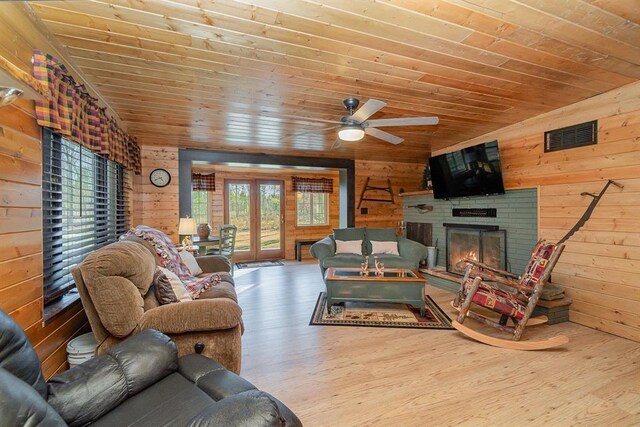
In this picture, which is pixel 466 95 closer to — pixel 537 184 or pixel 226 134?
pixel 537 184

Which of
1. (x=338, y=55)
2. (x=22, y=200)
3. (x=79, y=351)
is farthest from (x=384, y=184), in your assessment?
(x=22, y=200)

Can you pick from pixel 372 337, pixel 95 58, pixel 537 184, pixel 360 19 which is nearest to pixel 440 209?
pixel 537 184

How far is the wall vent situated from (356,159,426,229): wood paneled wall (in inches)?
119

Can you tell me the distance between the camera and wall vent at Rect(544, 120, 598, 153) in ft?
10.2

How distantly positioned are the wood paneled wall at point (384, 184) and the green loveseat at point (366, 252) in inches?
37.5

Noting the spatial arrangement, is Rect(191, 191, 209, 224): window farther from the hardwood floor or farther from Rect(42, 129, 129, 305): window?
the hardwood floor

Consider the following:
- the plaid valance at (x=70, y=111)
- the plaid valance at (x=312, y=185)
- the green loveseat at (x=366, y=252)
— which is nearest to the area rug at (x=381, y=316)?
the green loveseat at (x=366, y=252)

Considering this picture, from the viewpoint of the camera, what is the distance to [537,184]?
362 centimetres

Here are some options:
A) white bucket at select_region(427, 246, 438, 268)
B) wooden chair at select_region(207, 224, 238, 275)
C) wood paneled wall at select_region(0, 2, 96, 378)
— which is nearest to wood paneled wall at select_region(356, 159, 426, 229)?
white bucket at select_region(427, 246, 438, 268)

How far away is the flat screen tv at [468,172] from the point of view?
3.97m

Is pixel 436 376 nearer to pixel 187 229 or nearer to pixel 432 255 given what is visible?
pixel 432 255

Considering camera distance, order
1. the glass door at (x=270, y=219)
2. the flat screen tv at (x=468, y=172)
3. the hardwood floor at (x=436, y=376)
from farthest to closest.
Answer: the glass door at (x=270, y=219)
the flat screen tv at (x=468, y=172)
the hardwood floor at (x=436, y=376)

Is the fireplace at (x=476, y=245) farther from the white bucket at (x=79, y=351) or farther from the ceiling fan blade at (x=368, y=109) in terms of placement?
the white bucket at (x=79, y=351)

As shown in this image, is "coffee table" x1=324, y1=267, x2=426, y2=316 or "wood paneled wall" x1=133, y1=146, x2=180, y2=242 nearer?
"coffee table" x1=324, y1=267, x2=426, y2=316
